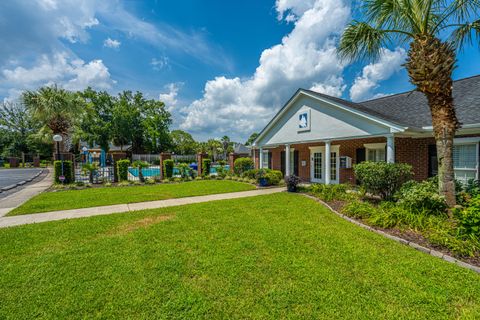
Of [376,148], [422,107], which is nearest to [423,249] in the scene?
[376,148]

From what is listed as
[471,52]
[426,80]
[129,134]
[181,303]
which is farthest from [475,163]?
[129,134]

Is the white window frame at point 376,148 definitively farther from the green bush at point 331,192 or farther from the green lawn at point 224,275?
the green lawn at point 224,275

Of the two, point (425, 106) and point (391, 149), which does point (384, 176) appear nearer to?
point (391, 149)

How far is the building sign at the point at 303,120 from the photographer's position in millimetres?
12031

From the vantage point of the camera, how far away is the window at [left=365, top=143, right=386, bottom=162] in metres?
10.9

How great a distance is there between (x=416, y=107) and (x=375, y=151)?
2.66 m

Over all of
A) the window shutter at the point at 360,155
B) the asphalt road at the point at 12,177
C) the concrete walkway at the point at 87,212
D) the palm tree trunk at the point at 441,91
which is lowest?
the concrete walkway at the point at 87,212

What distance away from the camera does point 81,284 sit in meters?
3.23

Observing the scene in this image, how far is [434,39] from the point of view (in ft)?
19.0

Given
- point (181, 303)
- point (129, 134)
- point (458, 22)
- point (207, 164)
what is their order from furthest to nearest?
1. point (129, 134)
2. point (207, 164)
3. point (458, 22)
4. point (181, 303)

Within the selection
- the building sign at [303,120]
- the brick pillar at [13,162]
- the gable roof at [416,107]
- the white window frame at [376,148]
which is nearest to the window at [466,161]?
the gable roof at [416,107]

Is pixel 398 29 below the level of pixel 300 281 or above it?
above

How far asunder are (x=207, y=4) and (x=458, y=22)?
9671mm

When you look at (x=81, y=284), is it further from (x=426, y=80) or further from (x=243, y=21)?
(x=243, y=21)
